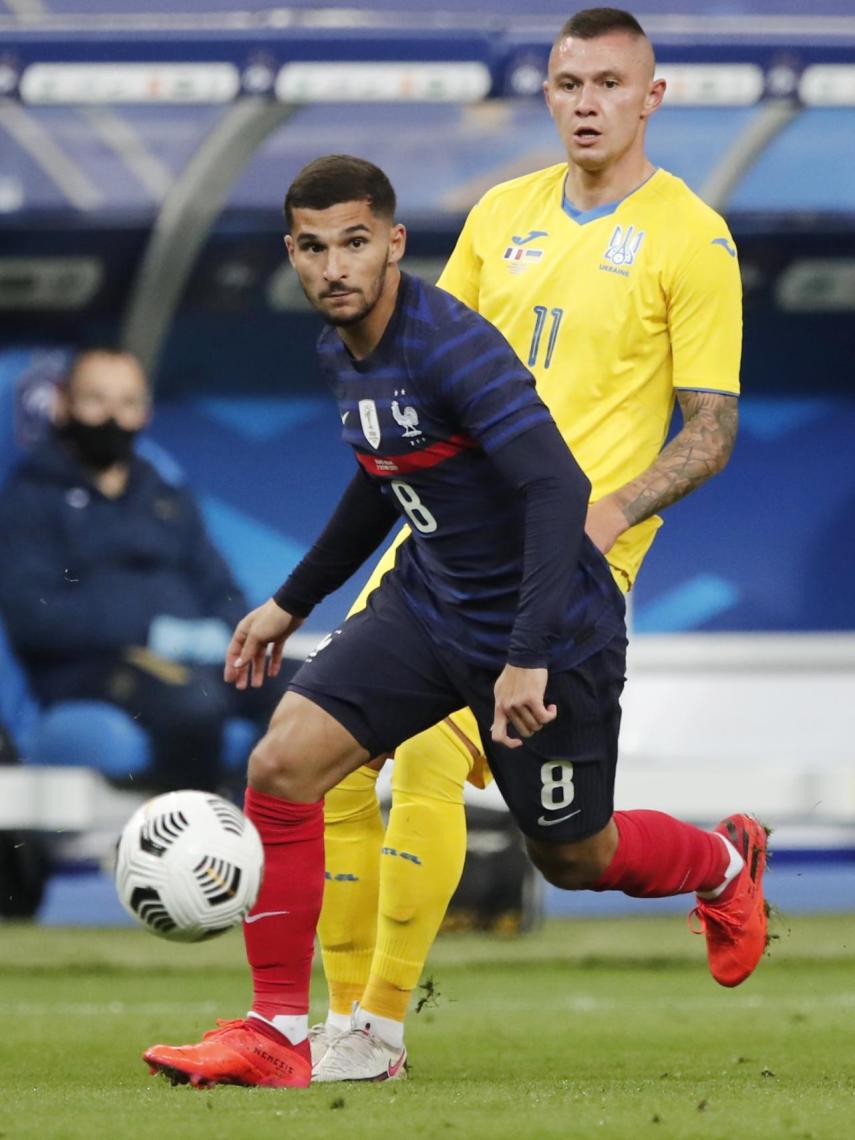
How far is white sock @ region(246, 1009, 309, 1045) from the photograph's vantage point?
437 centimetres

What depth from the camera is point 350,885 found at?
15.8 ft

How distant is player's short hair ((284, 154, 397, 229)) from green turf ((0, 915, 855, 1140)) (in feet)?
5.31

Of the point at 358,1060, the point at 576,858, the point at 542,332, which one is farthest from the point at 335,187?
the point at 358,1060

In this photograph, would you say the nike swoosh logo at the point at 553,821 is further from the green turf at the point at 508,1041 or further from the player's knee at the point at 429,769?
the green turf at the point at 508,1041

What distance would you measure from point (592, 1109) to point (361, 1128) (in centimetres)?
50

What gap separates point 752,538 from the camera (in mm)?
9648

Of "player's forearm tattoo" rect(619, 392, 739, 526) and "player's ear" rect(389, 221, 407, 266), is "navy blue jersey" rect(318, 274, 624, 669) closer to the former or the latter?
"player's ear" rect(389, 221, 407, 266)

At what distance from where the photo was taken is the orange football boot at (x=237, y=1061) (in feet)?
14.2

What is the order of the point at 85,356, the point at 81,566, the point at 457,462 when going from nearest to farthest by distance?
the point at 457,462 → the point at 81,566 → the point at 85,356

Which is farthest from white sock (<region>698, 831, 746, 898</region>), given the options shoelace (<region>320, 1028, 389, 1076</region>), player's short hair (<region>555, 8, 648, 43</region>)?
player's short hair (<region>555, 8, 648, 43</region>)

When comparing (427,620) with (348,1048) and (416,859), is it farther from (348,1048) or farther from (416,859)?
(348,1048)

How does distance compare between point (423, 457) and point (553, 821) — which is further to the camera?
point (553, 821)

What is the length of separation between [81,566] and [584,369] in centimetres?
451

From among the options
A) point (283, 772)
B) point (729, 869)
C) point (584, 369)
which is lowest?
point (729, 869)
